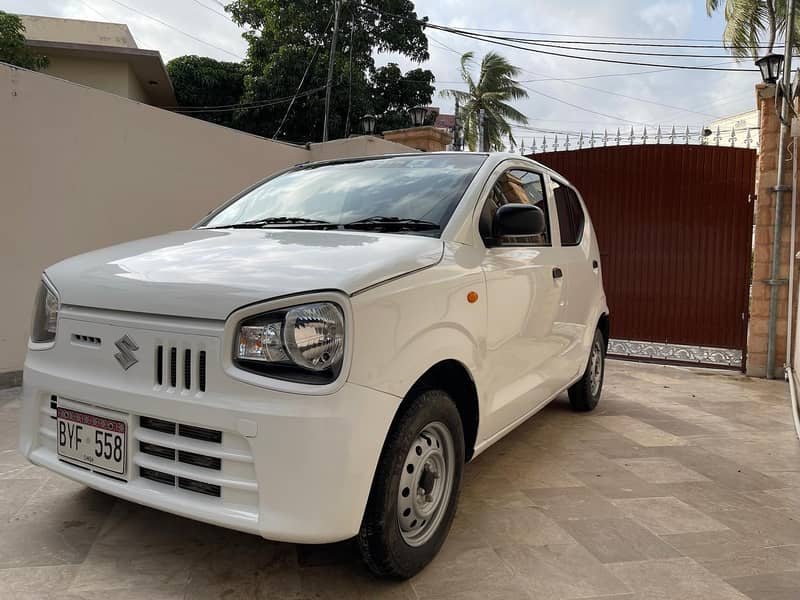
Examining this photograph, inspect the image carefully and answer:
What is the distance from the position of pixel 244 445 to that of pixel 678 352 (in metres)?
6.77

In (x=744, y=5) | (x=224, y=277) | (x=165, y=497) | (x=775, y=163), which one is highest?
(x=744, y=5)

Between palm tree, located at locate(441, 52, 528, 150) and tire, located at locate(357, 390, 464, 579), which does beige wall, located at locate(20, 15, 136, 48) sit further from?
tire, located at locate(357, 390, 464, 579)

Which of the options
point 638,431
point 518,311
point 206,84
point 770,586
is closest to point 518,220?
point 518,311

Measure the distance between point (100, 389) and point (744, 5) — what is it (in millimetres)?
20605

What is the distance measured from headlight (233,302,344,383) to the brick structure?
6.96 metres

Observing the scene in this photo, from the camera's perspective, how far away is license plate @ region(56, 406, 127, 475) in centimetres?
207

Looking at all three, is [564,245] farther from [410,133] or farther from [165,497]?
[410,133]

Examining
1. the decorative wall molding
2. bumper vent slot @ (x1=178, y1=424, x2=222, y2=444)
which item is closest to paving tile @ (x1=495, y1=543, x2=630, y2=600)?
bumper vent slot @ (x1=178, y1=424, x2=222, y2=444)

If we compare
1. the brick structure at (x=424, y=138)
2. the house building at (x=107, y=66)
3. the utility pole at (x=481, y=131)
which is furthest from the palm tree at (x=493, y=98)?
the brick structure at (x=424, y=138)

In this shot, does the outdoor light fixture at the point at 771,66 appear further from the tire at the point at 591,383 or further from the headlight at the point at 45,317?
the headlight at the point at 45,317

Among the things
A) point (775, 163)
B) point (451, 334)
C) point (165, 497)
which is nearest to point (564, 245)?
point (451, 334)

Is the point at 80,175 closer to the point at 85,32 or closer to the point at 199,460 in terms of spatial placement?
the point at 199,460

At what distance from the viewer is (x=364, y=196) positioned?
298cm

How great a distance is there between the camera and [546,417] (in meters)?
4.78
